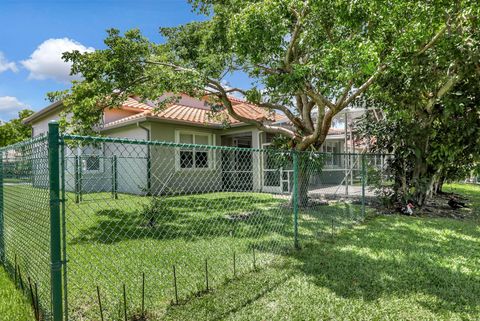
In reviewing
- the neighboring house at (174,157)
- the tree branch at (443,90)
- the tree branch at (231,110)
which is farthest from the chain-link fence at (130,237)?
the neighboring house at (174,157)

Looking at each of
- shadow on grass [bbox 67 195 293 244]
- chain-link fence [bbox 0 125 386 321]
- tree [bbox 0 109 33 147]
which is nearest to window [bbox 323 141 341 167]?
chain-link fence [bbox 0 125 386 321]

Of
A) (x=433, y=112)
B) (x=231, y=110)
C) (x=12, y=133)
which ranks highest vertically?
(x=12, y=133)

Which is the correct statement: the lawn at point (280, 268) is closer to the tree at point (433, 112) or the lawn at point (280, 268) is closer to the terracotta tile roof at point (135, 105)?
the tree at point (433, 112)

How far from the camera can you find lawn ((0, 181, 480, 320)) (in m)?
2.98

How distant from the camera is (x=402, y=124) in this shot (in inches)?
328

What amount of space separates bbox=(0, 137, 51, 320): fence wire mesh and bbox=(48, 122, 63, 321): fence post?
25 cm

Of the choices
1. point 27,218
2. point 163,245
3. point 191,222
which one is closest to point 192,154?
point 191,222

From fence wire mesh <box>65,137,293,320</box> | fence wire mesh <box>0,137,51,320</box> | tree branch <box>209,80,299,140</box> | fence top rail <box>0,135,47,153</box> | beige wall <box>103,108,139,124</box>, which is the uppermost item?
beige wall <box>103,108,139,124</box>

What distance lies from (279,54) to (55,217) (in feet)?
19.6

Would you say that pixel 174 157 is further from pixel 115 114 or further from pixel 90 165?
pixel 115 114

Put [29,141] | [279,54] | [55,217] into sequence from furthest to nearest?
[279,54] < [29,141] < [55,217]

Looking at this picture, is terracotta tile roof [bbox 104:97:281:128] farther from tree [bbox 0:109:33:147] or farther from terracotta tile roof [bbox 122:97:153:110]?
tree [bbox 0:109:33:147]

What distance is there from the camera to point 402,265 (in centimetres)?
418

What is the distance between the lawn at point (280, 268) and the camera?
9.77ft
